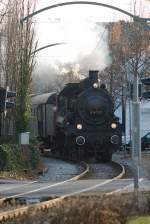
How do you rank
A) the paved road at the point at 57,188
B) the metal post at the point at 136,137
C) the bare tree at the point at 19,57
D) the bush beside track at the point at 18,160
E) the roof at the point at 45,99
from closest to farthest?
the metal post at the point at 136,137 → the paved road at the point at 57,188 → the bush beside track at the point at 18,160 → the bare tree at the point at 19,57 → the roof at the point at 45,99

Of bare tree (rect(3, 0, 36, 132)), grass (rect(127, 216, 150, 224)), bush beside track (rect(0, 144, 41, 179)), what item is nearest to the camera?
grass (rect(127, 216, 150, 224))

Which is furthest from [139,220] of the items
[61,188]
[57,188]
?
[57,188]

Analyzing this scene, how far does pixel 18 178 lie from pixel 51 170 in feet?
14.7

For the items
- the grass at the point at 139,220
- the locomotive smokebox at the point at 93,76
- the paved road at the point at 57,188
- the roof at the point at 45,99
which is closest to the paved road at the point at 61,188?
the paved road at the point at 57,188

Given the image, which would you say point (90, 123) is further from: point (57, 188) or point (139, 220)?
point (139, 220)

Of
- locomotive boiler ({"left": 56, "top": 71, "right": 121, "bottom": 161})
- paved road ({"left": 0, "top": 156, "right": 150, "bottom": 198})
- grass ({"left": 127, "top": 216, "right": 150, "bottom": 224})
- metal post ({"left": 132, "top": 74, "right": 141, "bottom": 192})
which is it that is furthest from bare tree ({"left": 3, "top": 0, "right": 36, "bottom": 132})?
grass ({"left": 127, "top": 216, "right": 150, "bottom": 224})

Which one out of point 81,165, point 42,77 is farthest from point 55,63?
point 81,165

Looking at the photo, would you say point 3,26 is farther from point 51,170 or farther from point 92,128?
point 51,170

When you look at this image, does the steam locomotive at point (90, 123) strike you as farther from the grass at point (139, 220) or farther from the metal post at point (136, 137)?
the grass at point (139, 220)

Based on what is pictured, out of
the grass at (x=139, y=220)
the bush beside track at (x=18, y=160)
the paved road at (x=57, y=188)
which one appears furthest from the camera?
the bush beside track at (x=18, y=160)

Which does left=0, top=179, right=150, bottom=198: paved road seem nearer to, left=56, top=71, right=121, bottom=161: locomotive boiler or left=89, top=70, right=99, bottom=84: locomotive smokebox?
left=56, top=71, right=121, bottom=161: locomotive boiler

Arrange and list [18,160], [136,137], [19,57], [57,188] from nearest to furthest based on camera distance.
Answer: [136,137]
[57,188]
[18,160]
[19,57]

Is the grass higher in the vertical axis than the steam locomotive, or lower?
higher

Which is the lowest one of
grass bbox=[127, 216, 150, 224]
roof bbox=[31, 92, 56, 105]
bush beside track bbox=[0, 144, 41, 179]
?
bush beside track bbox=[0, 144, 41, 179]
